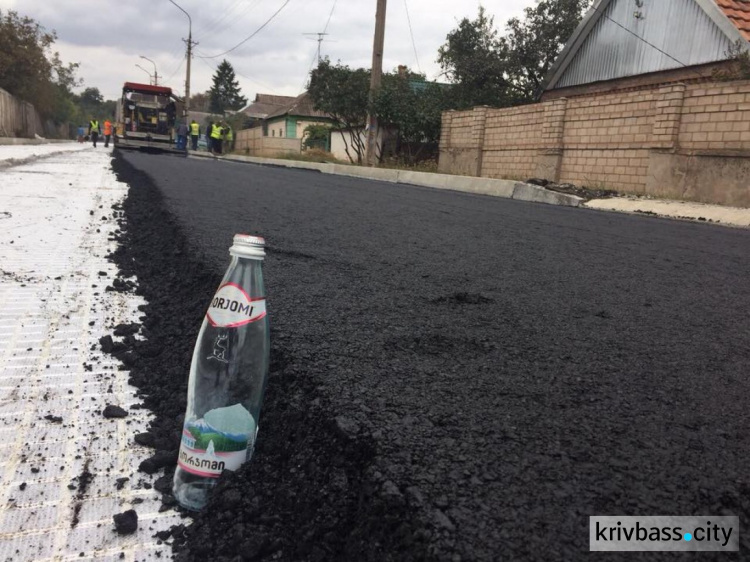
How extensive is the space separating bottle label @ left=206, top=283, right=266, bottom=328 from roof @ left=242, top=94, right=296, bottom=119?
240 feet

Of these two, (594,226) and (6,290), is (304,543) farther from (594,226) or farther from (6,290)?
(594,226)

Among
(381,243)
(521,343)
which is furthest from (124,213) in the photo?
(521,343)

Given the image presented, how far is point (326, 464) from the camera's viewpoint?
1.40m

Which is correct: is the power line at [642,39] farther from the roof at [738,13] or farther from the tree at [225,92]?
the tree at [225,92]

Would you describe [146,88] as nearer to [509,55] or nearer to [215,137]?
[215,137]

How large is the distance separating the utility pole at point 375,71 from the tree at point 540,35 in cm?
622

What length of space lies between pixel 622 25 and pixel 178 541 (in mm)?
20469

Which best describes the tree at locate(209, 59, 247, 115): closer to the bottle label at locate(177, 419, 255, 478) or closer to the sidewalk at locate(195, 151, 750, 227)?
the sidewalk at locate(195, 151, 750, 227)

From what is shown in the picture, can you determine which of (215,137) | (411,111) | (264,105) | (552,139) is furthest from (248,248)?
(264,105)

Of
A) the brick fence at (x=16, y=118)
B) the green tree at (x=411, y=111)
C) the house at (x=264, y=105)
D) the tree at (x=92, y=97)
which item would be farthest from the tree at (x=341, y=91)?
the tree at (x=92, y=97)

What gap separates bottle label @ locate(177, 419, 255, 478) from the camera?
1.40 meters

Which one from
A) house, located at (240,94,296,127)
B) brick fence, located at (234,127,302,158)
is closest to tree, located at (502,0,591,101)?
brick fence, located at (234,127,302,158)

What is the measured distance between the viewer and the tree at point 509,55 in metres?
24.2

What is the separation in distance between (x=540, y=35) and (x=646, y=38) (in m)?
8.00
